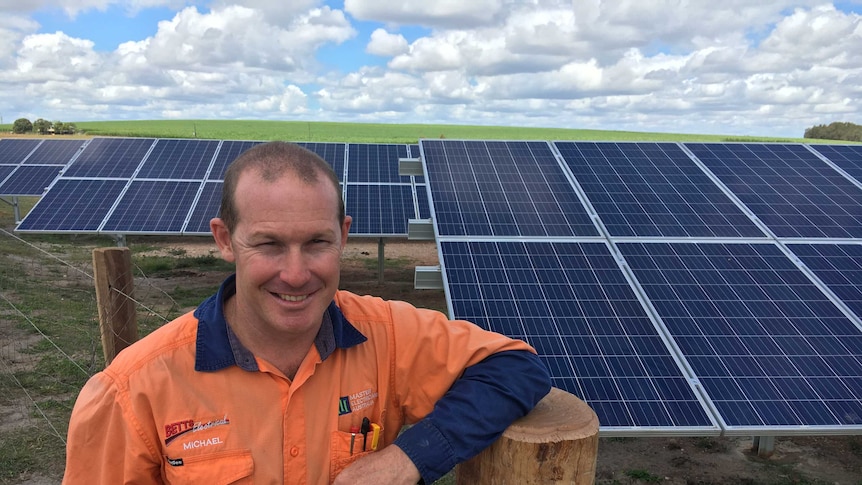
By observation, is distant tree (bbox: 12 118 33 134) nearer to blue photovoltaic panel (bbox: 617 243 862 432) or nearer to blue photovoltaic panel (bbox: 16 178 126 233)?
blue photovoltaic panel (bbox: 16 178 126 233)

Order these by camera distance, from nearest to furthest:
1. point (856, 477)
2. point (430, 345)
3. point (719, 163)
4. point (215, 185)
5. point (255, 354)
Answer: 1. point (255, 354)
2. point (430, 345)
3. point (856, 477)
4. point (719, 163)
5. point (215, 185)

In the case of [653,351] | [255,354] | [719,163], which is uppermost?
[719,163]

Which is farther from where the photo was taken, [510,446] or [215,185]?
[215,185]

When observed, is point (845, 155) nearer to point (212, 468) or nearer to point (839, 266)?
point (839, 266)

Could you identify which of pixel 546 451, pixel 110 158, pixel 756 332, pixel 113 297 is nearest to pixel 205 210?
pixel 110 158

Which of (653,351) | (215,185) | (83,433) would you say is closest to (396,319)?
(83,433)

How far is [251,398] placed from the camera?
2406 mm

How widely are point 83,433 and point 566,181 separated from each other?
6.87 m

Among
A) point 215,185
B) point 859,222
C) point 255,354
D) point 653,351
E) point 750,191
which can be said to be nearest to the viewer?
point 255,354

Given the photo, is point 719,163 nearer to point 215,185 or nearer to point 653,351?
point 653,351

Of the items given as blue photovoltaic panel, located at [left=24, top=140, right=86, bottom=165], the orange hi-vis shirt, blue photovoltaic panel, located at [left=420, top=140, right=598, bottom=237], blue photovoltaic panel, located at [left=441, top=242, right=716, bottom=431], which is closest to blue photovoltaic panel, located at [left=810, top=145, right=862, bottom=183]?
blue photovoltaic panel, located at [left=420, top=140, right=598, bottom=237]

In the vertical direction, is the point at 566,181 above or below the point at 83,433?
above

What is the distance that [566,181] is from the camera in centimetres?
820

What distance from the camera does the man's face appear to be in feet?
7.41
